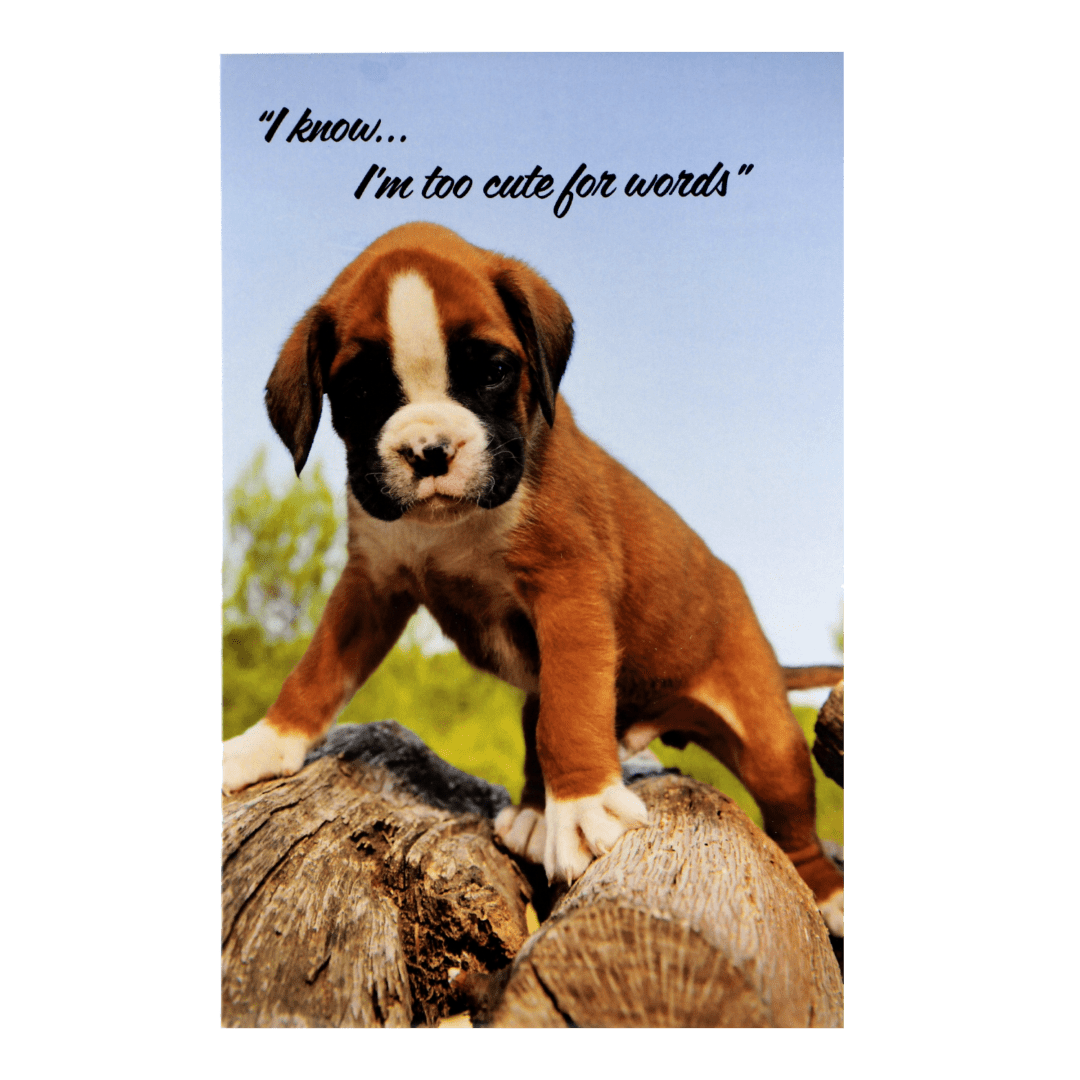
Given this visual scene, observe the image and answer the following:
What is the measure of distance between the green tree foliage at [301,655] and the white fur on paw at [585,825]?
778 millimetres

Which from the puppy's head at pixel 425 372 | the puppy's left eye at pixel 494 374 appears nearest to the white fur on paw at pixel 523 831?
the puppy's head at pixel 425 372

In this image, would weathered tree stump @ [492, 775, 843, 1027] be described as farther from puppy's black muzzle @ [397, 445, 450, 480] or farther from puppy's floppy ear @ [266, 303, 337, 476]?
puppy's floppy ear @ [266, 303, 337, 476]

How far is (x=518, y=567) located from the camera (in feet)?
11.0

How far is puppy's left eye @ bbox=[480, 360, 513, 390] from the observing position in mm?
3076

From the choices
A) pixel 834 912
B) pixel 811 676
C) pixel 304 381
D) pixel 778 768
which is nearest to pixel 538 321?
pixel 304 381

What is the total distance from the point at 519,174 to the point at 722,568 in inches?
61.0

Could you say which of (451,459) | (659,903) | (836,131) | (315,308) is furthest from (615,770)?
(836,131)

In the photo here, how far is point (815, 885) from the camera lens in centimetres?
384

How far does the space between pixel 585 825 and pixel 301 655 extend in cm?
126

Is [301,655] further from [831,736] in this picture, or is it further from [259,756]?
[831,736]

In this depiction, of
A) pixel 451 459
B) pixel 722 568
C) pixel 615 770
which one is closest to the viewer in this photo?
pixel 451 459

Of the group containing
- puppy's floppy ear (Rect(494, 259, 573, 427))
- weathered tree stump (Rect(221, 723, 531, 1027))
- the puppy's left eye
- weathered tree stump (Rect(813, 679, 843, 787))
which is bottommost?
weathered tree stump (Rect(221, 723, 531, 1027))

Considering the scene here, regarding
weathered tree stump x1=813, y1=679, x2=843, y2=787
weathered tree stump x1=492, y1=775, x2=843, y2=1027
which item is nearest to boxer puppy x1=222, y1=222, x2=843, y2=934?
weathered tree stump x1=813, y1=679, x2=843, y2=787

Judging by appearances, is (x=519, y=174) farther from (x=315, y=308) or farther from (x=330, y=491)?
(x=330, y=491)
